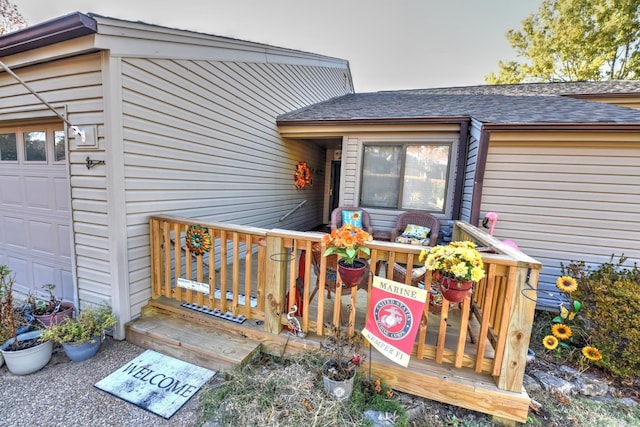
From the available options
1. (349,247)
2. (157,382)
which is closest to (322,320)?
(349,247)

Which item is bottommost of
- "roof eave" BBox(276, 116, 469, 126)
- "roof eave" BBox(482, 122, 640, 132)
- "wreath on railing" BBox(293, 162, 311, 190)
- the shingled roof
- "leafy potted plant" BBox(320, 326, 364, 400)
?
"leafy potted plant" BBox(320, 326, 364, 400)

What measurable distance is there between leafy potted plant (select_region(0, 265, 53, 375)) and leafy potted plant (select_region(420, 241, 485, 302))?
10.5 ft

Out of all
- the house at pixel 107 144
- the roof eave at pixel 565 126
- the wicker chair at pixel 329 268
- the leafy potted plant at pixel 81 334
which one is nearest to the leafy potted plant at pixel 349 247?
the wicker chair at pixel 329 268

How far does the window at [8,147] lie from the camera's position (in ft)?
10.8

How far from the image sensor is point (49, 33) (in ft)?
Result: 7.70

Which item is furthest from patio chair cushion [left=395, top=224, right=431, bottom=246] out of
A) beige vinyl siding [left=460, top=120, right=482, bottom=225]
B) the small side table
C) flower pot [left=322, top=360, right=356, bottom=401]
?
flower pot [left=322, top=360, right=356, bottom=401]

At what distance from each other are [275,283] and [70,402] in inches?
64.7

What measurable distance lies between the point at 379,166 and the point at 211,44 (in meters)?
3.31

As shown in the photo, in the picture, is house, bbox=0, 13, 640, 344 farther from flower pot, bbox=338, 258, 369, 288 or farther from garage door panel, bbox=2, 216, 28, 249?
flower pot, bbox=338, 258, 369, 288

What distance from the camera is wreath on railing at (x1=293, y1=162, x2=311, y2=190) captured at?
265 inches

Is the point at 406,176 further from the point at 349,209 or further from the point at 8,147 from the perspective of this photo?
the point at 8,147

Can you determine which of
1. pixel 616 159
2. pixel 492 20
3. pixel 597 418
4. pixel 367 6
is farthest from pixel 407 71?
pixel 597 418

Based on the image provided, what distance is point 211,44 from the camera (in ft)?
11.7

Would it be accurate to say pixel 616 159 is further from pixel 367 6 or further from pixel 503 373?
pixel 367 6
